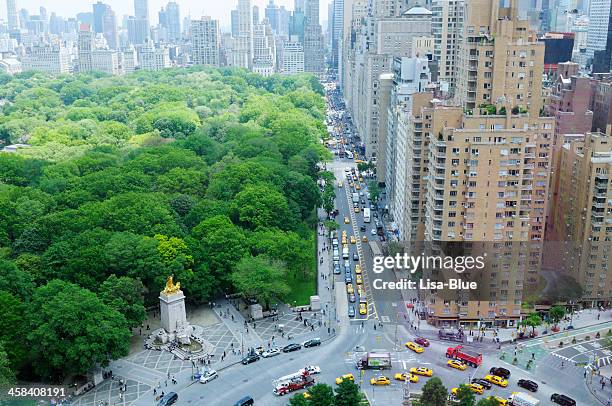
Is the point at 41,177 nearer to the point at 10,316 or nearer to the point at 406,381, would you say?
the point at 10,316

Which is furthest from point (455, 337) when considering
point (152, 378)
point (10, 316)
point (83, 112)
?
point (83, 112)

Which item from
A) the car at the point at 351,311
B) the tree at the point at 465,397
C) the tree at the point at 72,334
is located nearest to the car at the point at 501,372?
the tree at the point at 465,397

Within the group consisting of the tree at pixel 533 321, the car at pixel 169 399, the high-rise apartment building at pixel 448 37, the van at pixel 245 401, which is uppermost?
the high-rise apartment building at pixel 448 37

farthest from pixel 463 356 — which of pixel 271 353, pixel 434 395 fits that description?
pixel 271 353

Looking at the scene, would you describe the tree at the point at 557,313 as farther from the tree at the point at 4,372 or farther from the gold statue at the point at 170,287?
the tree at the point at 4,372

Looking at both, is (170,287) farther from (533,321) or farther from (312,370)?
(533,321)

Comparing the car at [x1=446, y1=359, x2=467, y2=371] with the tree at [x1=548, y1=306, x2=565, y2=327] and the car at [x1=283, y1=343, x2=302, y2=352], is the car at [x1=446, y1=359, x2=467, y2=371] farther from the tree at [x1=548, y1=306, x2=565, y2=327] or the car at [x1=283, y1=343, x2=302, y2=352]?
the car at [x1=283, y1=343, x2=302, y2=352]

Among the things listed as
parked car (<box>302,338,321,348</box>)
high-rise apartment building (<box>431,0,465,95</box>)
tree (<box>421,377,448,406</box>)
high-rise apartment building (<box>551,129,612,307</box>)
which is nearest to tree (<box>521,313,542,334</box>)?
high-rise apartment building (<box>551,129,612,307</box>)
